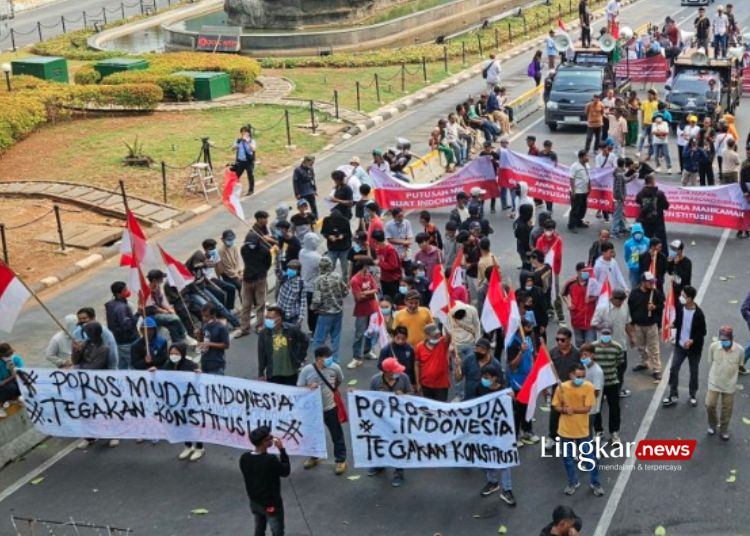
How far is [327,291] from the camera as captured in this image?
589 inches

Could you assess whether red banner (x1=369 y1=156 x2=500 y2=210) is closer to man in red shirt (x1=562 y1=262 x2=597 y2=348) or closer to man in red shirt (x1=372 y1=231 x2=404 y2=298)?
man in red shirt (x1=372 y1=231 x2=404 y2=298)

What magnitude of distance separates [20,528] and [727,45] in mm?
32870

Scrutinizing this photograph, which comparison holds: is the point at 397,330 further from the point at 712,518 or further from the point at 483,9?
the point at 483,9

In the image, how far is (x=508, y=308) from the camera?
46.2 ft

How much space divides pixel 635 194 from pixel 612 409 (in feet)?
28.1

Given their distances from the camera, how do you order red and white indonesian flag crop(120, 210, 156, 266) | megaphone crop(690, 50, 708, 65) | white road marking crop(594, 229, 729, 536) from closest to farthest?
white road marking crop(594, 229, 729, 536) → red and white indonesian flag crop(120, 210, 156, 266) → megaphone crop(690, 50, 708, 65)

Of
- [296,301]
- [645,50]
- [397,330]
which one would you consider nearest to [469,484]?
[397,330]

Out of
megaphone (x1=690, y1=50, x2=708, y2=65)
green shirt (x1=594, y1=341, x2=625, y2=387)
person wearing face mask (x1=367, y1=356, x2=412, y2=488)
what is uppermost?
A: person wearing face mask (x1=367, y1=356, x2=412, y2=488)

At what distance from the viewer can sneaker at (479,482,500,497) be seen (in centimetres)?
1213

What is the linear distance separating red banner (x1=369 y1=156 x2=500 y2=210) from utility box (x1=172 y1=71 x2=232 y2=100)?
44.4ft

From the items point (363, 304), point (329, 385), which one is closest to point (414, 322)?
point (363, 304)

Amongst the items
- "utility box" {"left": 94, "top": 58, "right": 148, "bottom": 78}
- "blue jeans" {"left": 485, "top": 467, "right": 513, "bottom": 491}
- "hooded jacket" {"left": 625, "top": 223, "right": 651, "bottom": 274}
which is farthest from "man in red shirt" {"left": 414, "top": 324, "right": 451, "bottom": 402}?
"utility box" {"left": 94, "top": 58, "right": 148, "bottom": 78}

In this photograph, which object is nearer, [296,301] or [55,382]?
[55,382]

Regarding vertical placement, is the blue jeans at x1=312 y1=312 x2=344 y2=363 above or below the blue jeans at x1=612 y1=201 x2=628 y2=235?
above
